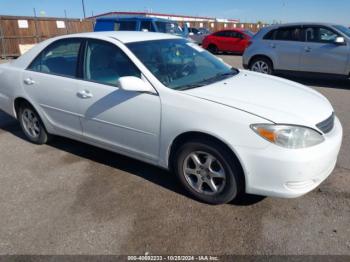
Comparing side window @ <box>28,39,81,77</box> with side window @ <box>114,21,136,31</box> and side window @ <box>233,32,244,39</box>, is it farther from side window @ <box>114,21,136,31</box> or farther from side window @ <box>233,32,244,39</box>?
side window @ <box>233,32,244,39</box>

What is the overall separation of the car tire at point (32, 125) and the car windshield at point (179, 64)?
1957 mm

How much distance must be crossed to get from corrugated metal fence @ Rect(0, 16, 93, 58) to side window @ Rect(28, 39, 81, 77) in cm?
1326

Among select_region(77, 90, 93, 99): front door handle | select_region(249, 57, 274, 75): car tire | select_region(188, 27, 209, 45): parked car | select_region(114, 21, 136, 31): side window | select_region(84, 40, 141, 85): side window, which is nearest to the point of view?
select_region(84, 40, 141, 85): side window

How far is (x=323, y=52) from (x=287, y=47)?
2.99ft

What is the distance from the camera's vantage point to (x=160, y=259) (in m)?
2.58

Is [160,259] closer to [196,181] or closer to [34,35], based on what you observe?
[196,181]

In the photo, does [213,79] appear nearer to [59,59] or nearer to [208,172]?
[208,172]

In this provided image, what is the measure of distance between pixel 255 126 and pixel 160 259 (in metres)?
1.30

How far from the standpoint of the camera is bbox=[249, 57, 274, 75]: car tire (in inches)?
356

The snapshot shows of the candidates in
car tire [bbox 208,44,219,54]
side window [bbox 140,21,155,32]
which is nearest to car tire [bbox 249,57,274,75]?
side window [bbox 140,21,155,32]

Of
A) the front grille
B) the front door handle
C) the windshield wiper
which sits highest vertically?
the windshield wiper

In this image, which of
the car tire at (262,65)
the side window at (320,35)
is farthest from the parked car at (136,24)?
the side window at (320,35)

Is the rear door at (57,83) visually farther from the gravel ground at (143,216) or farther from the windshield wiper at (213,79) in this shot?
the windshield wiper at (213,79)

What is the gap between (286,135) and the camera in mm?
2699
